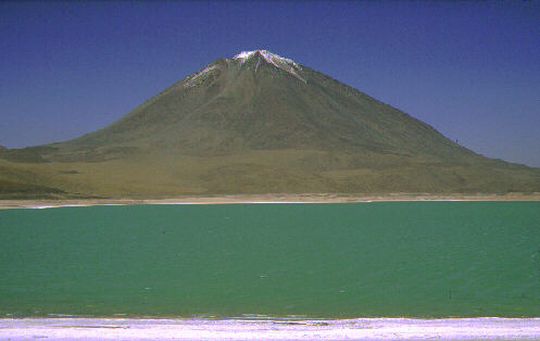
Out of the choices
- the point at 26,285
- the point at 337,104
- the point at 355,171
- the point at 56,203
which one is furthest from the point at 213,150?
the point at 26,285

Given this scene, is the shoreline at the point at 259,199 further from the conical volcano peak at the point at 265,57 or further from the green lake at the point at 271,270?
the conical volcano peak at the point at 265,57

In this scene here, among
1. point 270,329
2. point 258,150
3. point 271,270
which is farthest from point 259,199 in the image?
point 270,329

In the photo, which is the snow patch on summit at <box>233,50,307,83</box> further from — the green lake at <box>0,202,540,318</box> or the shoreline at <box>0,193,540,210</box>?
the green lake at <box>0,202,540,318</box>

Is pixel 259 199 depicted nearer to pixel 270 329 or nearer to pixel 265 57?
pixel 270 329

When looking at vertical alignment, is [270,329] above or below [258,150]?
below

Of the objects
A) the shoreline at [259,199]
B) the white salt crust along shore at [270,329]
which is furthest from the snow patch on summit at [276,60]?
the white salt crust along shore at [270,329]

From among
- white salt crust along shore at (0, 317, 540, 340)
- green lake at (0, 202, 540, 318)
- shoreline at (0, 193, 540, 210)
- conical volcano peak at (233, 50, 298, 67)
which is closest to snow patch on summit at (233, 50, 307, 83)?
conical volcano peak at (233, 50, 298, 67)
